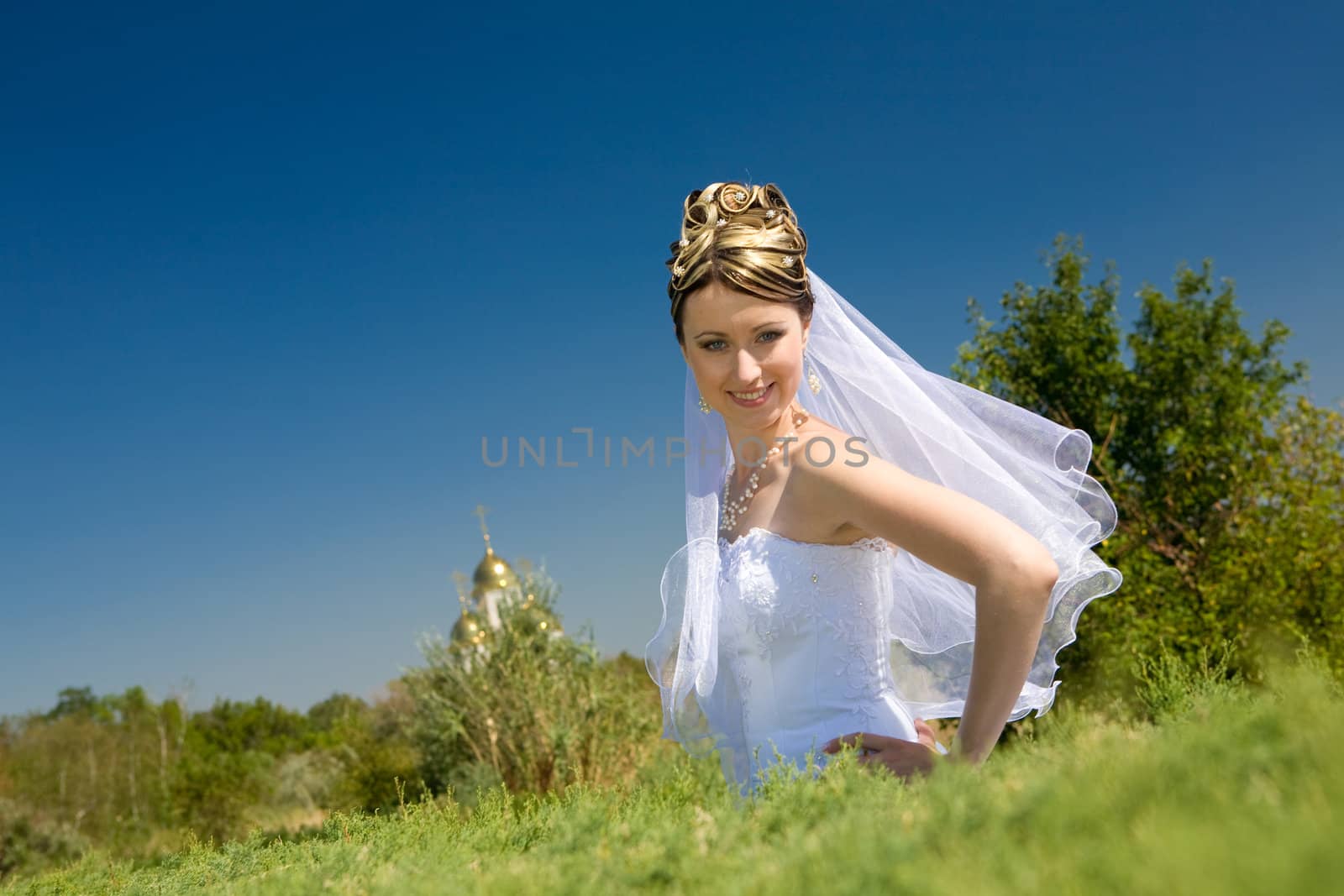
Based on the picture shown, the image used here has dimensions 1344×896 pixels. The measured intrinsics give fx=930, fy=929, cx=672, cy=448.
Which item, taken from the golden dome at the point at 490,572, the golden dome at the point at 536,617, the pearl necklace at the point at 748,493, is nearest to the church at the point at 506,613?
the golden dome at the point at 536,617

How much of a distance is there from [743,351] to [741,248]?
394 mm

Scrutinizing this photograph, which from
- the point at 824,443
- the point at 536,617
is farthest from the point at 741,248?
the point at 536,617

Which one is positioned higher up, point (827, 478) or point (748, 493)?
point (748, 493)

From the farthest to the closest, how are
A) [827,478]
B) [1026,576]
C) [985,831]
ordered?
[827,478], [1026,576], [985,831]

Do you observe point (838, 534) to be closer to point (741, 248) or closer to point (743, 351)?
point (743, 351)

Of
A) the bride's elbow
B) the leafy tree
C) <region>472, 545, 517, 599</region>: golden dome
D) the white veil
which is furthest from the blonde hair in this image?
<region>472, 545, 517, 599</region>: golden dome

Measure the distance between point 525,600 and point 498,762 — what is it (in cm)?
292

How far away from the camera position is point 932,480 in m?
3.59

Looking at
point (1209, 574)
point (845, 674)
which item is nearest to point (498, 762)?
point (1209, 574)

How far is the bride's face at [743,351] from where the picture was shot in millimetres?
3471

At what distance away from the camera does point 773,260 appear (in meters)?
3.57

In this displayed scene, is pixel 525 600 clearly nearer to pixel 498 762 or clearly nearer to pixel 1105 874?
pixel 498 762

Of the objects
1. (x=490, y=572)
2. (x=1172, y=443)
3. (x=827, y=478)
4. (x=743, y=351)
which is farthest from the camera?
(x=490, y=572)

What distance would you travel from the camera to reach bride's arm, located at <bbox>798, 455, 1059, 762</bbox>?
256cm
